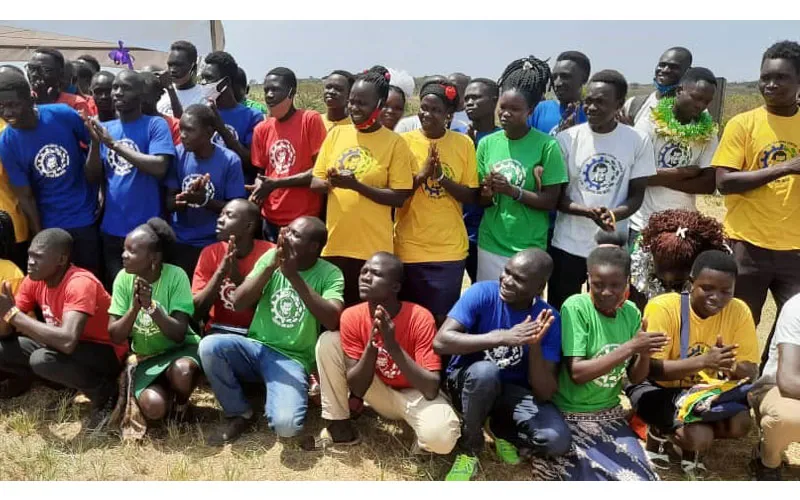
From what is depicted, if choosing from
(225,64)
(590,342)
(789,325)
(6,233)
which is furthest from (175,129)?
(789,325)

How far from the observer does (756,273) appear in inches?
156

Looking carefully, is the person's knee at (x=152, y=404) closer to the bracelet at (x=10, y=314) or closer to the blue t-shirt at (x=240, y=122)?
the bracelet at (x=10, y=314)

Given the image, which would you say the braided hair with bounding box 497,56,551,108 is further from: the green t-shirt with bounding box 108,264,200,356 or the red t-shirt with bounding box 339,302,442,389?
the green t-shirt with bounding box 108,264,200,356

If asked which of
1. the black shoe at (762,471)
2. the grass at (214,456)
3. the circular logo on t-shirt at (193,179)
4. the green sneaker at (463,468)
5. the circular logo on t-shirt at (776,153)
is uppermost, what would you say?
the circular logo on t-shirt at (776,153)

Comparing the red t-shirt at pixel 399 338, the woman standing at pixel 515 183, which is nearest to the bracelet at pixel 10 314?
the red t-shirt at pixel 399 338

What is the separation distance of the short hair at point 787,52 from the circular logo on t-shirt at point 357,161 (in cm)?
237

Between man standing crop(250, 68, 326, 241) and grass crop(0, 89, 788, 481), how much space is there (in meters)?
1.36

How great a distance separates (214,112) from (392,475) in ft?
8.67

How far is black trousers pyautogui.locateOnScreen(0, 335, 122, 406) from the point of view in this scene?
3803 millimetres

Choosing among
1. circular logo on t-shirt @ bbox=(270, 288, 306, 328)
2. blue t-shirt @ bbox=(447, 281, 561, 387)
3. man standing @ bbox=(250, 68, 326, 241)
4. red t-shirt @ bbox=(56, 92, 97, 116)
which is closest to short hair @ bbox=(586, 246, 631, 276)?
blue t-shirt @ bbox=(447, 281, 561, 387)

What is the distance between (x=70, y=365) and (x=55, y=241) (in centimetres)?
73

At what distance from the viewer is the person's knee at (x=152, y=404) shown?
3738 mm

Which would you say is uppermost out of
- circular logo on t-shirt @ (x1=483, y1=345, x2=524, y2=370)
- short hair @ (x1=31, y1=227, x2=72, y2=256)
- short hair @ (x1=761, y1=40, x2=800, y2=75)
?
short hair @ (x1=761, y1=40, x2=800, y2=75)

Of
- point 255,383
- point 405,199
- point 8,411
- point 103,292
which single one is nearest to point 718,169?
point 405,199
